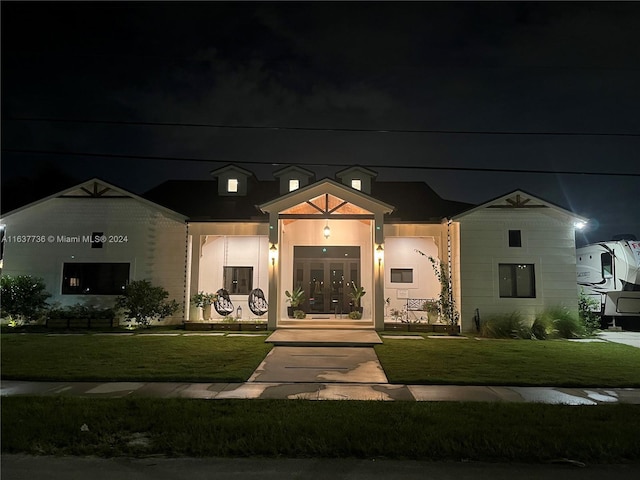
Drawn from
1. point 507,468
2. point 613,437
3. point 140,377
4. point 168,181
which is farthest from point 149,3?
point 168,181

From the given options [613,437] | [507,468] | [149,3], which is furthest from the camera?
[149,3]

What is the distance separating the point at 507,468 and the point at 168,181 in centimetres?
2158

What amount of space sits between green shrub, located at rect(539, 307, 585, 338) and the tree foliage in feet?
42.2

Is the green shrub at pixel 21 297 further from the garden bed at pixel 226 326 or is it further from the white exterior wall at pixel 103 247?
the garden bed at pixel 226 326

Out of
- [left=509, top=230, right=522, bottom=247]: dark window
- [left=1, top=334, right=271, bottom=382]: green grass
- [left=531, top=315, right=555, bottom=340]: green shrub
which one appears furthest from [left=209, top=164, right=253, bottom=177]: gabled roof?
[left=531, top=315, right=555, bottom=340]: green shrub

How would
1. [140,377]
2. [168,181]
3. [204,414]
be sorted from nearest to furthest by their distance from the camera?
[204,414] → [140,377] → [168,181]

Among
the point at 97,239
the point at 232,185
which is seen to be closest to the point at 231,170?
the point at 232,185

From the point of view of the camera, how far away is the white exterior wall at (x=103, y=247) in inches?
645

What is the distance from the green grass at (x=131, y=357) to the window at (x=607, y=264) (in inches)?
550

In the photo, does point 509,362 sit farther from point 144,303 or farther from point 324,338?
point 144,303

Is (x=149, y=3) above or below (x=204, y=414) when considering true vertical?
above

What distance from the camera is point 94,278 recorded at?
1647 centimetres

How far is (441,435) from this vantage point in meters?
5.03

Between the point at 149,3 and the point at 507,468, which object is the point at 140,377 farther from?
the point at 149,3
